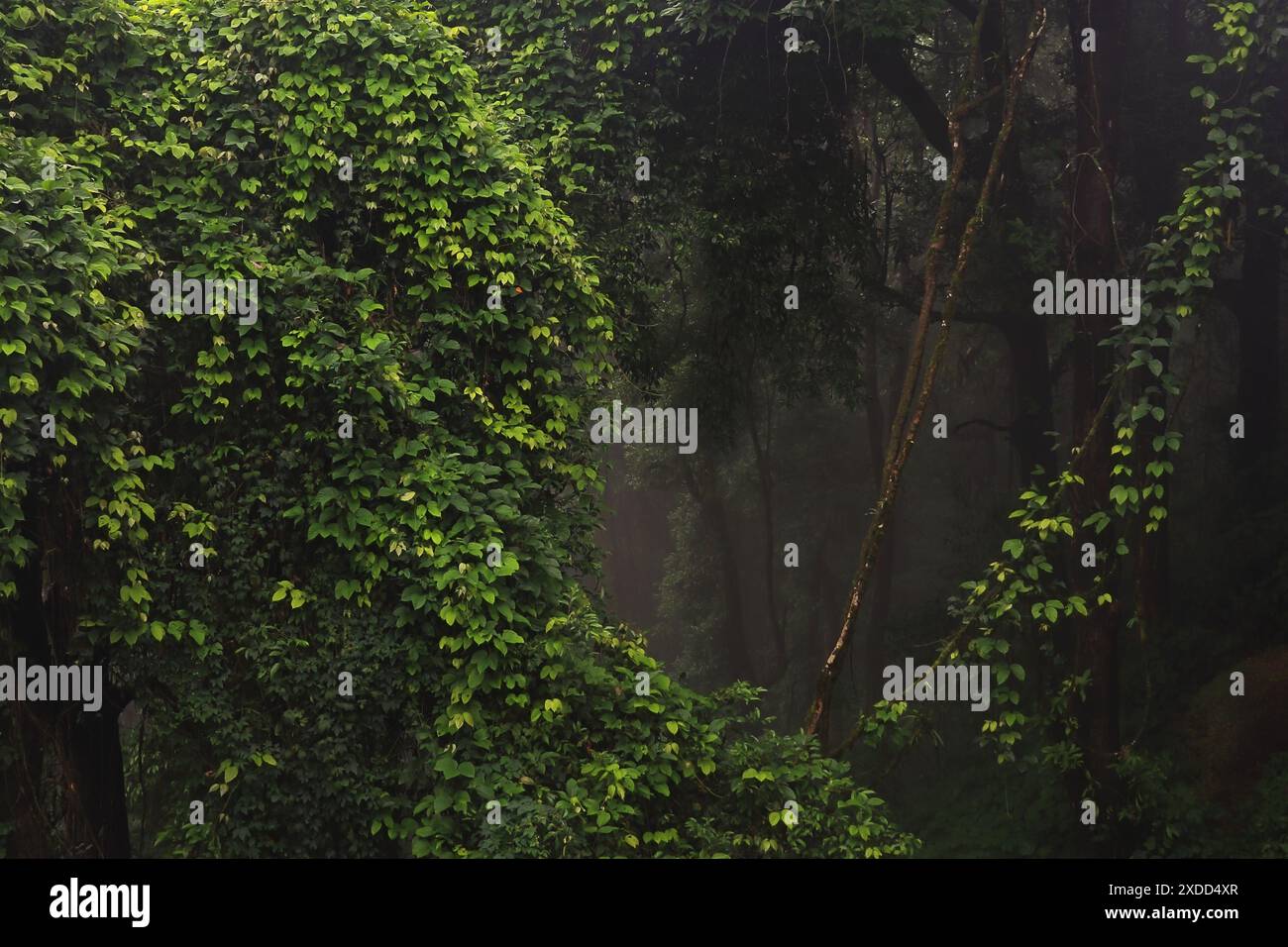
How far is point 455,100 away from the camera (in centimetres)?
807

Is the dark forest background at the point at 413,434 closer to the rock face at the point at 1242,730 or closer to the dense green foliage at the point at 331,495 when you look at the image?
the dense green foliage at the point at 331,495

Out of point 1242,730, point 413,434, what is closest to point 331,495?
point 413,434

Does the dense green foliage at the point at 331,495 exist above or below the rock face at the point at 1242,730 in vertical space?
above

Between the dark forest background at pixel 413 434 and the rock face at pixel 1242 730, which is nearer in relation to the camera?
the dark forest background at pixel 413 434

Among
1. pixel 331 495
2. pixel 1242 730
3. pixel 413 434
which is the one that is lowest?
pixel 1242 730

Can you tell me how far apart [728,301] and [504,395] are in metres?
4.87

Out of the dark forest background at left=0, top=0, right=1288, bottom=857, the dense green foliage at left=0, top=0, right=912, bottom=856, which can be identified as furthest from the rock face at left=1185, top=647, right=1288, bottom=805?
the dense green foliage at left=0, top=0, right=912, bottom=856

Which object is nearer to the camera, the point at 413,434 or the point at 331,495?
the point at 331,495

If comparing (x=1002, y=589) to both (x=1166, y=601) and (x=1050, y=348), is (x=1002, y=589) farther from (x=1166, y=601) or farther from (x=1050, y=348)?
(x=1050, y=348)

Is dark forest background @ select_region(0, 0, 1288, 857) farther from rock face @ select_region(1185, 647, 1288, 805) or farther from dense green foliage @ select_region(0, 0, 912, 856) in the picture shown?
rock face @ select_region(1185, 647, 1288, 805)

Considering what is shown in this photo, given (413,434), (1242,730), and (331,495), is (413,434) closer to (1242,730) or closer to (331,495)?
(331,495)

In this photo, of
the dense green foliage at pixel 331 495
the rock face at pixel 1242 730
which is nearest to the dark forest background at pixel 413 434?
the dense green foliage at pixel 331 495
